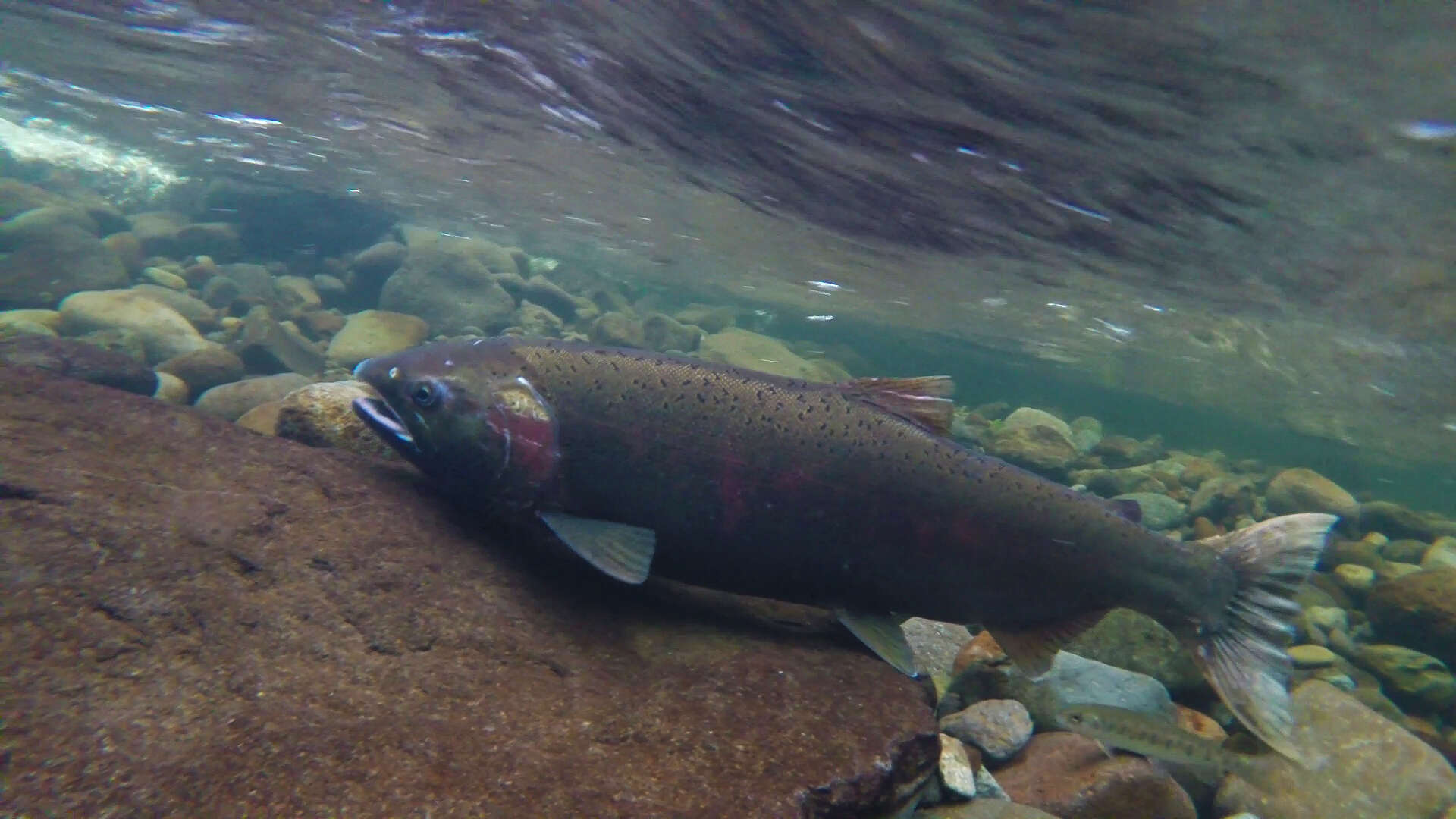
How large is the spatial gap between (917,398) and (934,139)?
8327mm

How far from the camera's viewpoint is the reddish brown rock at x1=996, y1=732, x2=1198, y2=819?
3.80 metres

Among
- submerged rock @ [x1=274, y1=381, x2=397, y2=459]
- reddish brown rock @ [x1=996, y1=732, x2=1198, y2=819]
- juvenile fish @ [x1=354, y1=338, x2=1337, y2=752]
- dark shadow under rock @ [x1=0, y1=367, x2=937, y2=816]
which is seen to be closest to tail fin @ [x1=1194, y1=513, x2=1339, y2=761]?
juvenile fish @ [x1=354, y1=338, x2=1337, y2=752]

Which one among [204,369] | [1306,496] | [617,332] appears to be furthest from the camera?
[617,332]

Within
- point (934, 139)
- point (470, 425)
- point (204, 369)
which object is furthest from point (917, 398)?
point (204, 369)

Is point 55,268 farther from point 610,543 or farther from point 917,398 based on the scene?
point 917,398

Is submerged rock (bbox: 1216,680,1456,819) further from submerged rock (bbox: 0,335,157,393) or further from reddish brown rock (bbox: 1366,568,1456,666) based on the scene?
submerged rock (bbox: 0,335,157,393)

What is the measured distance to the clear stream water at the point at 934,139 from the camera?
24.7 feet

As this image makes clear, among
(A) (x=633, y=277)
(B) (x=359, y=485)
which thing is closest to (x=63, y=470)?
(B) (x=359, y=485)

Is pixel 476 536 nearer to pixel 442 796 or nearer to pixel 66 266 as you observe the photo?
pixel 442 796

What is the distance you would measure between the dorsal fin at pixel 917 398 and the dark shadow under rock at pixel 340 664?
4.89 ft

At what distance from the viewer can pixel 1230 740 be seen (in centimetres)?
448

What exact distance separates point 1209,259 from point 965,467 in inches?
543

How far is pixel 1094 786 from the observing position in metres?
3.83

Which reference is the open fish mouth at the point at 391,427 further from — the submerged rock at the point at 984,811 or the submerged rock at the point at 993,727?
the submerged rock at the point at 993,727
